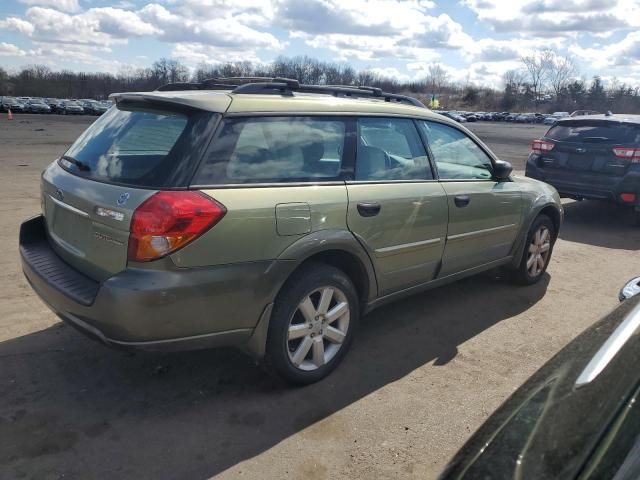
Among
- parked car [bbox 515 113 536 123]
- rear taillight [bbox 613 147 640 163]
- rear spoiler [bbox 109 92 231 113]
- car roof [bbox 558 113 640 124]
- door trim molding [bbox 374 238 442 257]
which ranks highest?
parked car [bbox 515 113 536 123]

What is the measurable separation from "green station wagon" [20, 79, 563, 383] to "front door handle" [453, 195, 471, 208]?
0.05ft

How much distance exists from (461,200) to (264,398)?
2.12m

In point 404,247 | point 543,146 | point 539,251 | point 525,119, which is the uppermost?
point 525,119

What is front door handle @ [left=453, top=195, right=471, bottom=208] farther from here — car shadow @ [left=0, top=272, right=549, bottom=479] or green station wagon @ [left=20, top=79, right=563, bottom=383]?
car shadow @ [left=0, top=272, right=549, bottom=479]

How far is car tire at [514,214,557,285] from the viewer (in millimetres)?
5207

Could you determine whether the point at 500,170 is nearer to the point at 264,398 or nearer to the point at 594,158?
the point at 264,398

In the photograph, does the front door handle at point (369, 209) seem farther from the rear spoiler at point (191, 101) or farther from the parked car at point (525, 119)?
the parked car at point (525, 119)

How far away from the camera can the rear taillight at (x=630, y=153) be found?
7.73m

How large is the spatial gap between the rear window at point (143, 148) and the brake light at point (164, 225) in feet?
0.39

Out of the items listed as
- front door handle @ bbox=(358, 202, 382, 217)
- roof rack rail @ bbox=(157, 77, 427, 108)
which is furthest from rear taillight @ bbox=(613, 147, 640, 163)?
front door handle @ bbox=(358, 202, 382, 217)

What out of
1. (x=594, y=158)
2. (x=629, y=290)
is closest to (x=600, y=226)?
(x=594, y=158)

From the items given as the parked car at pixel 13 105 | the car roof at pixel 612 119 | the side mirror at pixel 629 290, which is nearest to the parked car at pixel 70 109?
the parked car at pixel 13 105

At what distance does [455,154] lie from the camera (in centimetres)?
447

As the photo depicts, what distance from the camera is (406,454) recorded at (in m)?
Answer: 2.82
